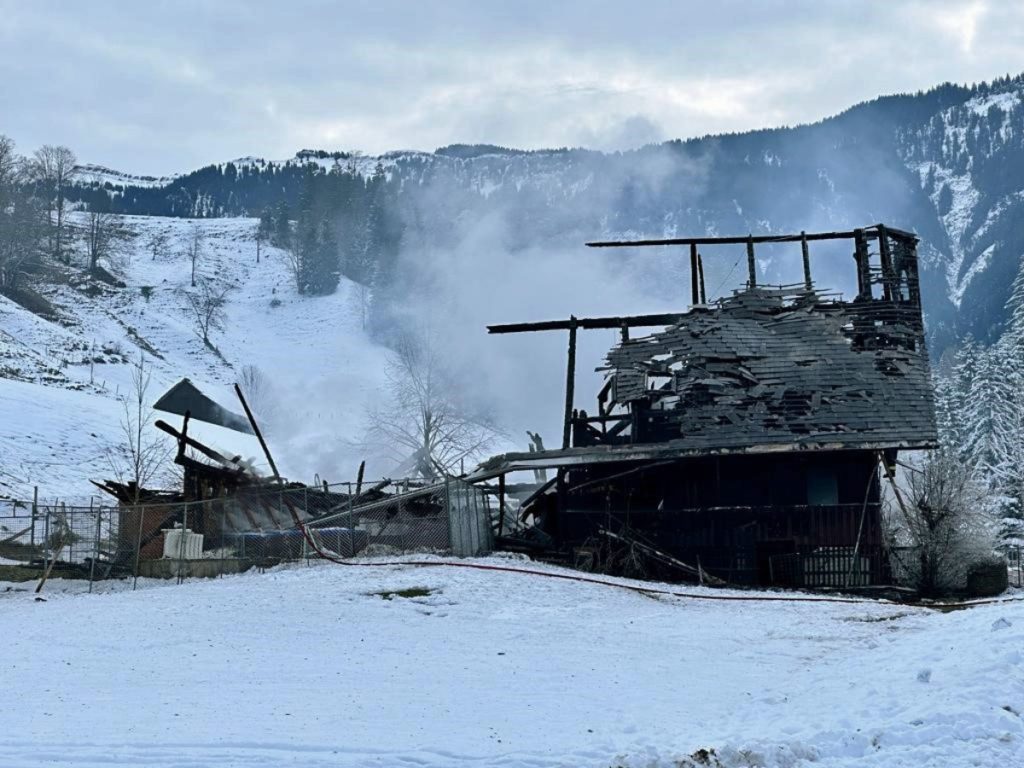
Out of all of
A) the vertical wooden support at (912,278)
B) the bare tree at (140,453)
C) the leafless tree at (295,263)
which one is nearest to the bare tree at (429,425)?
the bare tree at (140,453)

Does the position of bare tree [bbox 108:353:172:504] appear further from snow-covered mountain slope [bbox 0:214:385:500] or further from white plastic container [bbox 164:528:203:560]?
white plastic container [bbox 164:528:203:560]

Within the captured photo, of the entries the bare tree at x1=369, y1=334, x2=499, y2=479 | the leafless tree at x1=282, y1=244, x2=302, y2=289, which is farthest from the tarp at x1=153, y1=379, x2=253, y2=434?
the leafless tree at x1=282, y1=244, x2=302, y2=289

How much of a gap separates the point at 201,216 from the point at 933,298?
11158cm

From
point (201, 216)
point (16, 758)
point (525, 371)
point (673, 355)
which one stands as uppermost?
point (201, 216)

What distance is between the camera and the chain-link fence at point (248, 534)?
24.6 metres

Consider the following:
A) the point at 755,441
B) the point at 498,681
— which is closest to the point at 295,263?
the point at 755,441

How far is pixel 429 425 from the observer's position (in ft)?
169

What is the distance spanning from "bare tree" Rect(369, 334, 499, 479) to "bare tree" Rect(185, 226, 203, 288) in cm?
4585

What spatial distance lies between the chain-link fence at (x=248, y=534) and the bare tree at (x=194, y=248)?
297ft

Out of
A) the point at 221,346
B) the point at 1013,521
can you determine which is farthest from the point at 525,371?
the point at 1013,521

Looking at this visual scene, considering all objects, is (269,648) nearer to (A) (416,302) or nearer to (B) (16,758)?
(B) (16,758)

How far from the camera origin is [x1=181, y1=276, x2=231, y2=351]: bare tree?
9850 cm

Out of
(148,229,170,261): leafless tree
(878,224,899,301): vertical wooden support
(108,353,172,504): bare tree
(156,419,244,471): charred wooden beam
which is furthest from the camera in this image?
(148,229,170,261): leafless tree

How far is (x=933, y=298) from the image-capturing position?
168625 millimetres
